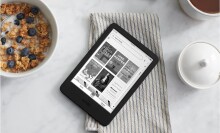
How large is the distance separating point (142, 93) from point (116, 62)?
79 mm

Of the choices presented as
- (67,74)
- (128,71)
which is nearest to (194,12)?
(128,71)

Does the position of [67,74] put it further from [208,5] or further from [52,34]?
[208,5]

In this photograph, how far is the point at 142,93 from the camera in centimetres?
69

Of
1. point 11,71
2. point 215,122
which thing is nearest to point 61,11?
point 11,71

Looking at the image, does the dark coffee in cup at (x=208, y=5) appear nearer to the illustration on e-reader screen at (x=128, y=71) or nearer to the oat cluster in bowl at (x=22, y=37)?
the illustration on e-reader screen at (x=128, y=71)

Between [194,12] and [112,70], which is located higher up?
[194,12]

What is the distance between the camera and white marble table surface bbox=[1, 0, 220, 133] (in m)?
0.67

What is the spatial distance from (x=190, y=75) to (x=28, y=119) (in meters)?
0.32

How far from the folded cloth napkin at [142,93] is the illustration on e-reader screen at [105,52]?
2cm

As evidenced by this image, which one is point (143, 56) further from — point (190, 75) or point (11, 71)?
point (11, 71)

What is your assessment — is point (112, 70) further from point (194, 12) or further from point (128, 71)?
point (194, 12)

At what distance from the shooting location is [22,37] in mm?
667

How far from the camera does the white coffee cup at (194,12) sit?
0.66m

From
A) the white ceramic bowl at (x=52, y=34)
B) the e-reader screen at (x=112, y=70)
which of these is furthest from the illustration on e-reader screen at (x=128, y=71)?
the white ceramic bowl at (x=52, y=34)
